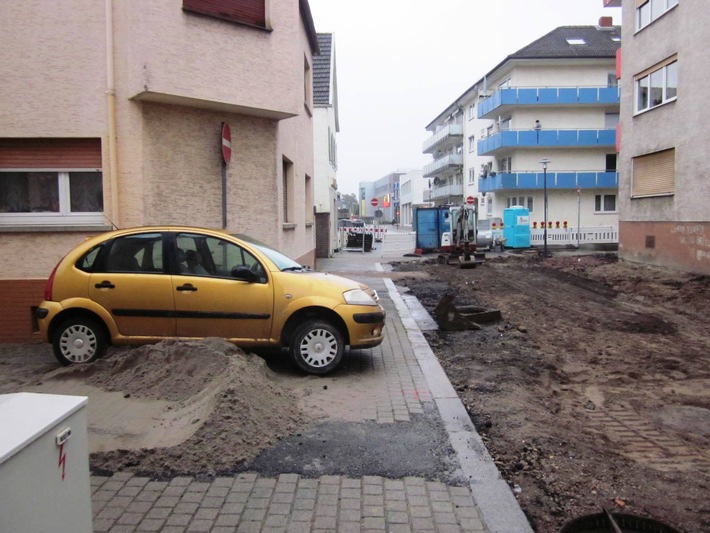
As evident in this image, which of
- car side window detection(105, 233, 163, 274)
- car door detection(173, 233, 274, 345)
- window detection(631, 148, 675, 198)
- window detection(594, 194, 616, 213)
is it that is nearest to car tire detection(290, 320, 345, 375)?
car door detection(173, 233, 274, 345)

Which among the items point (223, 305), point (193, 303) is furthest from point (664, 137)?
point (193, 303)

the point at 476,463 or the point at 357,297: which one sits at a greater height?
the point at 357,297

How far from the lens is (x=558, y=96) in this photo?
4238 centimetres

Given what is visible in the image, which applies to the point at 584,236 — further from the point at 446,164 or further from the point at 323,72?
the point at 446,164

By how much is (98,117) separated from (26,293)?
8.63 ft

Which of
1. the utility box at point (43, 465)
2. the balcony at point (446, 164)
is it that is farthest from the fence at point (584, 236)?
the utility box at point (43, 465)

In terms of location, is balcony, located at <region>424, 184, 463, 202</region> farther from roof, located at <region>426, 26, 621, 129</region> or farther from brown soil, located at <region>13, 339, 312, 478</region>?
brown soil, located at <region>13, 339, 312, 478</region>

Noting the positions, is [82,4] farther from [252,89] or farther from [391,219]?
[391,219]

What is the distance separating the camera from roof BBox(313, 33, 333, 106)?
2408cm

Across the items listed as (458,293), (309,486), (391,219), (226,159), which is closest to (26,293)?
(226,159)

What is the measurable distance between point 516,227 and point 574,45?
18878mm

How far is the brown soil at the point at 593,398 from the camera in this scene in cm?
395

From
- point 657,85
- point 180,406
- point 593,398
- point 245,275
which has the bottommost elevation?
point 593,398

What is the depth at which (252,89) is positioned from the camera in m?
9.24
